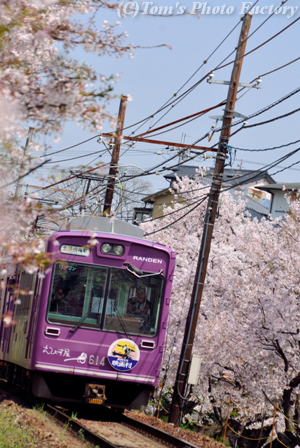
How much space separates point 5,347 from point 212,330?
8150 mm

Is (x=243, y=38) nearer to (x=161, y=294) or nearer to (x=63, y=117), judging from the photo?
(x=161, y=294)

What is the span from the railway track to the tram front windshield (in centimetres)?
152

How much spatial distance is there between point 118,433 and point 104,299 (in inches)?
80.8

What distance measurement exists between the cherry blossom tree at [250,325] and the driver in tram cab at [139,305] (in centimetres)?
619

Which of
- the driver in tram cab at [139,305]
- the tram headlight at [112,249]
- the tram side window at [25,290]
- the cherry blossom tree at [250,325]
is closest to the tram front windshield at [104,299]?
the driver in tram cab at [139,305]

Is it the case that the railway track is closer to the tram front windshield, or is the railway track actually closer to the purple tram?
the purple tram

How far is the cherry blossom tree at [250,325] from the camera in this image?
57.0 ft

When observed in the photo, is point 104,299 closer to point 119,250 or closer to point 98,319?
point 98,319

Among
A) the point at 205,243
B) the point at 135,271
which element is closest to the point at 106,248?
the point at 135,271

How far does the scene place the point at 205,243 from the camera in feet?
49.5

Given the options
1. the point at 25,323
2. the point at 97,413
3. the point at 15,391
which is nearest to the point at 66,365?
the point at 25,323

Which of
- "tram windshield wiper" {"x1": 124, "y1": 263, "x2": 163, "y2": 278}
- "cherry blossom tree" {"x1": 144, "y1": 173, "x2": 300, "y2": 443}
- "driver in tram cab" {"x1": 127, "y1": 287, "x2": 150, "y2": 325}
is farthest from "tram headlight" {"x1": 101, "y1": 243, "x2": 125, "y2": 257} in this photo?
"cherry blossom tree" {"x1": 144, "y1": 173, "x2": 300, "y2": 443}

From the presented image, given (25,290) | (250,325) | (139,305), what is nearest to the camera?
(139,305)

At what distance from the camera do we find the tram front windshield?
11.2 metres
